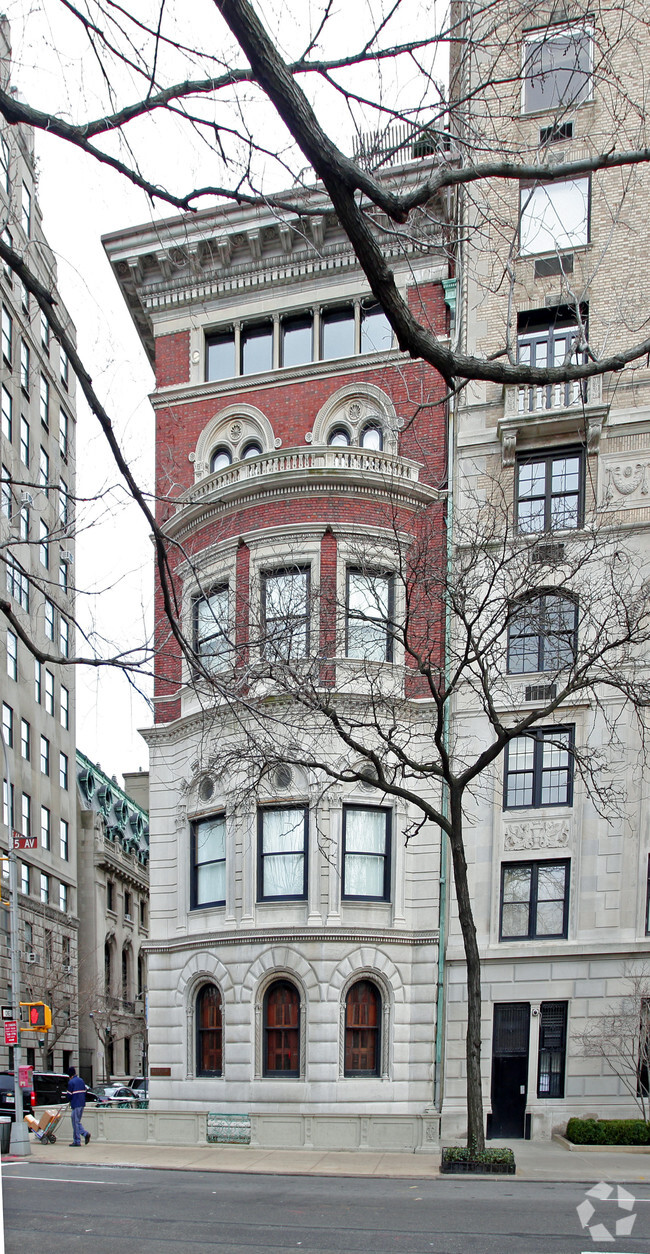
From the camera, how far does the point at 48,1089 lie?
40.6 meters

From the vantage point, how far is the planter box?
56.9 ft

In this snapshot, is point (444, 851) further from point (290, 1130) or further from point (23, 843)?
point (23, 843)

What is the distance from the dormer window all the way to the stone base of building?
15700mm

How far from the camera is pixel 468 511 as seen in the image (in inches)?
1048

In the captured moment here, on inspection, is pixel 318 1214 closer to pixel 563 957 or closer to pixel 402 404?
pixel 563 957

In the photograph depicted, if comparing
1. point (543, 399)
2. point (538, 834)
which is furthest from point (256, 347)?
point (538, 834)

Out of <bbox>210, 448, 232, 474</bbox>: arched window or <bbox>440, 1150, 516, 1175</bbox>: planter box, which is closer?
<bbox>440, 1150, 516, 1175</bbox>: planter box

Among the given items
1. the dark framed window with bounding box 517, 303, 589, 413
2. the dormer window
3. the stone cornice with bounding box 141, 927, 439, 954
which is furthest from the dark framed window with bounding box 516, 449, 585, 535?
the stone cornice with bounding box 141, 927, 439, 954

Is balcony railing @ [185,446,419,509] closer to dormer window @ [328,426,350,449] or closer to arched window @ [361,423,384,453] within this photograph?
arched window @ [361,423,384,453]

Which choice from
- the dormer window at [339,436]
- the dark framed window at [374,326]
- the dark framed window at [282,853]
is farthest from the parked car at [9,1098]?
the dark framed window at [374,326]

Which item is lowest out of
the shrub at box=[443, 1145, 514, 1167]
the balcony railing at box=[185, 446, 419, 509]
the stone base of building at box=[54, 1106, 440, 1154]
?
the stone base of building at box=[54, 1106, 440, 1154]

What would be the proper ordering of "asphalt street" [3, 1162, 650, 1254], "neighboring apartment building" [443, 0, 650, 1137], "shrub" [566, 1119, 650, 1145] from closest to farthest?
"asphalt street" [3, 1162, 650, 1254] → "shrub" [566, 1119, 650, 1145] → "neighboring apartment building" [443, 0, 650, 1137]

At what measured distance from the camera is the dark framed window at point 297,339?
2959 centimetres

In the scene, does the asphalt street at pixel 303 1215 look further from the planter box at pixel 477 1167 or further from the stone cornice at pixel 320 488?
the stone cornice at pixel 320 488
